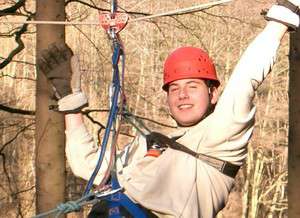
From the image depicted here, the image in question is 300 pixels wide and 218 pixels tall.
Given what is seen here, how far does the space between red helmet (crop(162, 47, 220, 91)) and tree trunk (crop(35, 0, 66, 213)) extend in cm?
188

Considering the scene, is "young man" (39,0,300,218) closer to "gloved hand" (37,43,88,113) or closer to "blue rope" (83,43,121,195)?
"blue rope" (83,43,121,195)

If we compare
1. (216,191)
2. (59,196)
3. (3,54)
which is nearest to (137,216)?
(216,191)

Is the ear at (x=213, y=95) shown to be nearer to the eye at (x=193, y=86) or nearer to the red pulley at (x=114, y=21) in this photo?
the eye at (x=193, y=86)

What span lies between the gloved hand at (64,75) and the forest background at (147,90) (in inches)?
189

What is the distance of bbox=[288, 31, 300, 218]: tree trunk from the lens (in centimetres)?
381

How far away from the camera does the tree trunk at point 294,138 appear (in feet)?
12.5

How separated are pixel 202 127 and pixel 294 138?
2.24 m

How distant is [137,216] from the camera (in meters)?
1.73

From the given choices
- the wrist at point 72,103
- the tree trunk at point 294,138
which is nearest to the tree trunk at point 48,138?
the tree trunk at point 294,138

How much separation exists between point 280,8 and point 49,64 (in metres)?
0.69

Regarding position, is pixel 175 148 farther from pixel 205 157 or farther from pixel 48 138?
pixel 48 138

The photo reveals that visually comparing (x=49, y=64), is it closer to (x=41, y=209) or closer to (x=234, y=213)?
(x=41, y=209)

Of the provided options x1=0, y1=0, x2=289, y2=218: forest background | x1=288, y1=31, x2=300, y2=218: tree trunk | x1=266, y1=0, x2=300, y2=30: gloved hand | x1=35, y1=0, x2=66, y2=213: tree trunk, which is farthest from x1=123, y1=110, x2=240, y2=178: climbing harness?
x1=0, y1=0, x2=289, y2=218: forest background

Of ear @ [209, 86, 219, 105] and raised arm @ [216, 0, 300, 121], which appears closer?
raised arm @ [216, 0, 300, 121]
